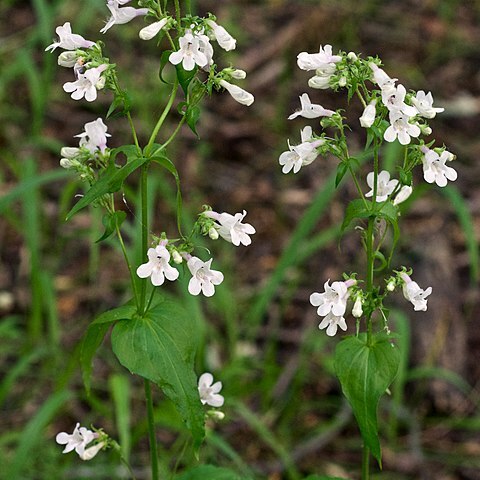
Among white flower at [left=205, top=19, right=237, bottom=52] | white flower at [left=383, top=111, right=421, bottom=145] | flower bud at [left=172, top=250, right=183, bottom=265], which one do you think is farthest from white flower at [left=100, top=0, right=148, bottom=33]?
white flower at [left=383, top=111, right=421, bottom=145]

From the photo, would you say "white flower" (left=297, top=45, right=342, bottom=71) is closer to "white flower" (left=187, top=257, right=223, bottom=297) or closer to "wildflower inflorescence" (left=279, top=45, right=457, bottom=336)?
"wildflower inflorescence" (left=279, top=45, right=457, bottom=336)

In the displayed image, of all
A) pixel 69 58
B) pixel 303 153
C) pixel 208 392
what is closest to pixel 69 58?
pixel 69 58

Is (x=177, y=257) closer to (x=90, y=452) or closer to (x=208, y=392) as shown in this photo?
(x=208, y=392)

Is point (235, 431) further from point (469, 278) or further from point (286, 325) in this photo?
point (469, 278)

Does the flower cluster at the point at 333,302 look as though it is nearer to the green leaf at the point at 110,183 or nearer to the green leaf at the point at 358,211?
the green leaf at the point at 358,211

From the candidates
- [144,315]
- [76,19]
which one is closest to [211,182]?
[76,19]

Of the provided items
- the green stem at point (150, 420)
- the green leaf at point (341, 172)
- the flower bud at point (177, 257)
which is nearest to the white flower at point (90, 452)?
the green stem at point (150, 420)
